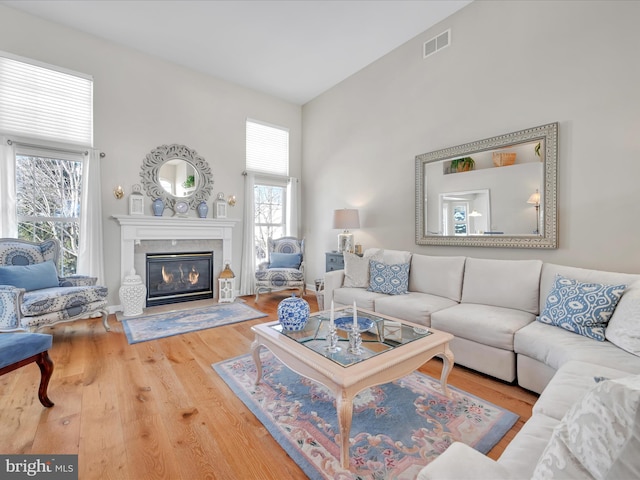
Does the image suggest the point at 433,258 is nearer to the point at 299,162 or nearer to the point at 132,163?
the point at 299,162

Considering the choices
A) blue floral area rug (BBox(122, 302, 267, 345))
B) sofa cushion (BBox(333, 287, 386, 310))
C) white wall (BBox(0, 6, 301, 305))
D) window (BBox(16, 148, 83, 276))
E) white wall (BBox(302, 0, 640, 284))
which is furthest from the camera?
white wall (BBox(0, 6, 301, 305))

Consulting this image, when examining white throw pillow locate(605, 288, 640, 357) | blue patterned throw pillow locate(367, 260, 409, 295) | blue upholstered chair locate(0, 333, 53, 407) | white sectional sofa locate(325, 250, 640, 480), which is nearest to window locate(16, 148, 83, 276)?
blue upholstered chair locate(0, 333, 53, 407)

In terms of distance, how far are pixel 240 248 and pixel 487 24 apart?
443 cm

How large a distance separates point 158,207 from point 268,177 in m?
1.91

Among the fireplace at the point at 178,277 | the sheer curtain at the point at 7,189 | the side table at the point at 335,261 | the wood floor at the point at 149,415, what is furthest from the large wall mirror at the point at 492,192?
the sheer curtain at the point at 7,189

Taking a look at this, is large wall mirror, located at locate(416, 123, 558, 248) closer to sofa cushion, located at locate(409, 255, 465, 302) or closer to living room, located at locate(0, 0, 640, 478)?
living room, located at locate(0, 0, 640, 478)

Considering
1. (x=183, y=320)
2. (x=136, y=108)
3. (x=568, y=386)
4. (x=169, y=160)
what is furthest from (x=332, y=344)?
(x=136, y=108)

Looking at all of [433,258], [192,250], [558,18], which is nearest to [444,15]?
[558,18]

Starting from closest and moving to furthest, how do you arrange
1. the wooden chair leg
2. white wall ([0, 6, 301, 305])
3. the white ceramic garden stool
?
the wooden chair leg
white wall ([0, 6, 301, 305])
the white ceramic garden stool

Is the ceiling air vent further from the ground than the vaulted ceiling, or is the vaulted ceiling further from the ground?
the vaulted ceiling

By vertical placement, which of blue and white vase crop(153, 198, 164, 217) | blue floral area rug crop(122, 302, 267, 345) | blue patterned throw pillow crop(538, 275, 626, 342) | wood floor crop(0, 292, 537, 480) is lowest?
wood floor crop(0, 292, 537, 480)

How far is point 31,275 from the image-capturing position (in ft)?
9.64

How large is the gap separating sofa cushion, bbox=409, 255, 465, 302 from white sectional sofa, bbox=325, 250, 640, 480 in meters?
0.01

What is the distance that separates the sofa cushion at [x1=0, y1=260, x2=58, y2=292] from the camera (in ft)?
9.22
